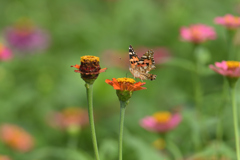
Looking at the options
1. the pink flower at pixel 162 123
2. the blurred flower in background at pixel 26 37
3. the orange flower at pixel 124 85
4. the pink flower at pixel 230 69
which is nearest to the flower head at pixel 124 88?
the orange flower at pixel 124 85

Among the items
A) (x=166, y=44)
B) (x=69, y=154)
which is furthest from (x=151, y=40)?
(x=69, y=154)

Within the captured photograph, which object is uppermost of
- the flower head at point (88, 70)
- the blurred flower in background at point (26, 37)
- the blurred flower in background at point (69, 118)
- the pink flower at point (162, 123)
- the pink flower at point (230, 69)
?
the blurred flower in background at point (26, 37)

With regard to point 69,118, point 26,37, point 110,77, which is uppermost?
point 26,37

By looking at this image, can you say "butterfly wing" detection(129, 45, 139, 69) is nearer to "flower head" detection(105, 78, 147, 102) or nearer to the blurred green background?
"flower head" detection(105, 78, 147, 102)

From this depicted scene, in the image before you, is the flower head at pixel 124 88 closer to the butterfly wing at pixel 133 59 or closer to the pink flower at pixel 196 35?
the butterfly wing at pixel 133 59

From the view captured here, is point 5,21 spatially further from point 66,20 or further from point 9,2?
point 66,20

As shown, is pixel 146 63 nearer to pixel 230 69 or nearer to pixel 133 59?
pixel 133 59

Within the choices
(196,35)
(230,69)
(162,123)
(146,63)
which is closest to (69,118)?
(162,123)
